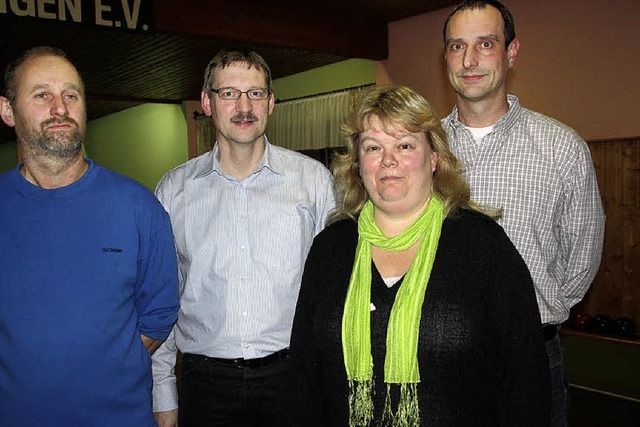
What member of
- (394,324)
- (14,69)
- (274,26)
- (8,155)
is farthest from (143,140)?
(394,324)

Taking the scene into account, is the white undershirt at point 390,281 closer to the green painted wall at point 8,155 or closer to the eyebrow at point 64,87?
the eyebrow at point 64,87

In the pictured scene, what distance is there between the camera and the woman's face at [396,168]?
6.15 ft

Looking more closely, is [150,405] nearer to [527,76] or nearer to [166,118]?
[527,76]

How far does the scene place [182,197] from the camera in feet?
→ 8.26

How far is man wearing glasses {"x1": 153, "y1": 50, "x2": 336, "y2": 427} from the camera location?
235cm

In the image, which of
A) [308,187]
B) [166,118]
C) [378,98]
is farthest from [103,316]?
[166,118]

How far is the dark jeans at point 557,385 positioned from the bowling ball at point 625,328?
4052 mm

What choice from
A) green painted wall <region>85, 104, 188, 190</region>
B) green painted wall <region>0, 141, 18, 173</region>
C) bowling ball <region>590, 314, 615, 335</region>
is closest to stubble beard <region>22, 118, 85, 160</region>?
bowling ball <region>590, 314, 615, 335</region>

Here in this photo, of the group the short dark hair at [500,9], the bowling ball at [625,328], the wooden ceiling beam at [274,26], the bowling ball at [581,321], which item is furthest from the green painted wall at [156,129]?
the short dark hair at [500,9]

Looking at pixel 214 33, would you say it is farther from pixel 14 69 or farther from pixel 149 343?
pixel 149 343

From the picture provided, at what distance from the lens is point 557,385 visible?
7.43 ft

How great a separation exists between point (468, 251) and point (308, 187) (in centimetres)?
89

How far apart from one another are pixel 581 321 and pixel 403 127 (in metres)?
5.11

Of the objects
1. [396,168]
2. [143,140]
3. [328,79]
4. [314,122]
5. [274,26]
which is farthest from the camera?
[143,140]
